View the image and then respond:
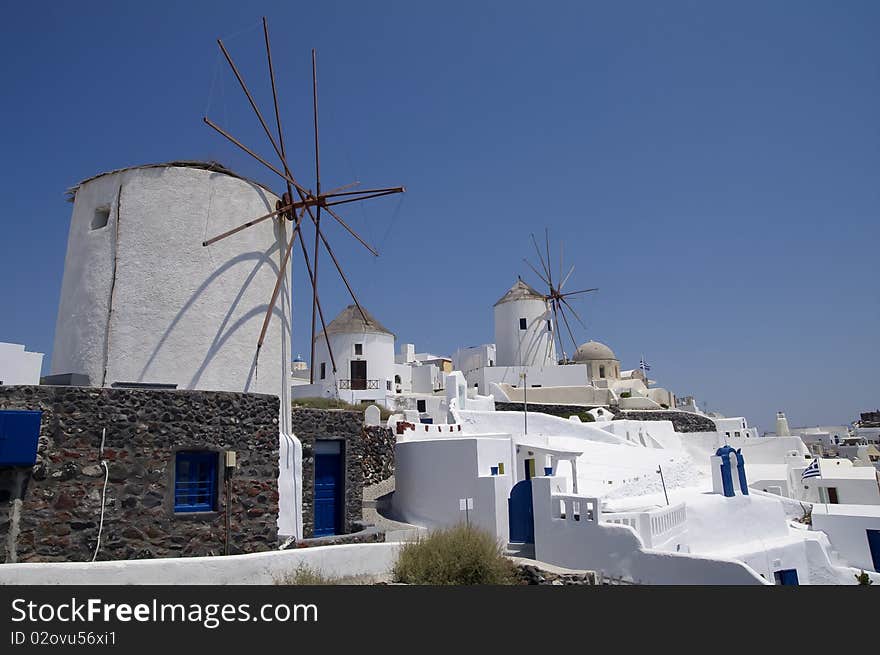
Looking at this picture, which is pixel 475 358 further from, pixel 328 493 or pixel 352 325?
pixel 328 493

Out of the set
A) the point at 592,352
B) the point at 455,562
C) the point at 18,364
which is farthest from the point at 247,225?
the point at 592,352

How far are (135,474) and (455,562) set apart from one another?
4.17 meters

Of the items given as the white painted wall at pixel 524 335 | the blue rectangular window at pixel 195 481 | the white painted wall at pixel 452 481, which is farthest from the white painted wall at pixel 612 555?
the white painted wall at pixel 524 335

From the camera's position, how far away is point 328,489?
13.1m

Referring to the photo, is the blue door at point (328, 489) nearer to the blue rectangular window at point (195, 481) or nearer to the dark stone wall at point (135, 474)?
the dark stone wall at point (135, 474)

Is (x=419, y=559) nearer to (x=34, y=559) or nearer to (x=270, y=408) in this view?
(x=270, y=408)

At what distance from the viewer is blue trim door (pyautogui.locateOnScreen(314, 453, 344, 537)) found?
1283 centimetres

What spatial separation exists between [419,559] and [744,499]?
32.6 ft

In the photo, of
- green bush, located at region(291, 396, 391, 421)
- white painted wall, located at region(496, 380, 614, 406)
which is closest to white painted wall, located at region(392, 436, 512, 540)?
green bush, located at region(291, 396, 391, 421)

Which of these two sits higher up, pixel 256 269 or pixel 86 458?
pixel 256 269

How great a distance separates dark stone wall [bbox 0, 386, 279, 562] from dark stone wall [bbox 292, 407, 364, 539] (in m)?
3.12

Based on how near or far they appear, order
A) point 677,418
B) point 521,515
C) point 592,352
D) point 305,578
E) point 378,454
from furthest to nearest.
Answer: point 592,352 → point 677,418 → point 378,454 → point 521,515 → point 305,578
